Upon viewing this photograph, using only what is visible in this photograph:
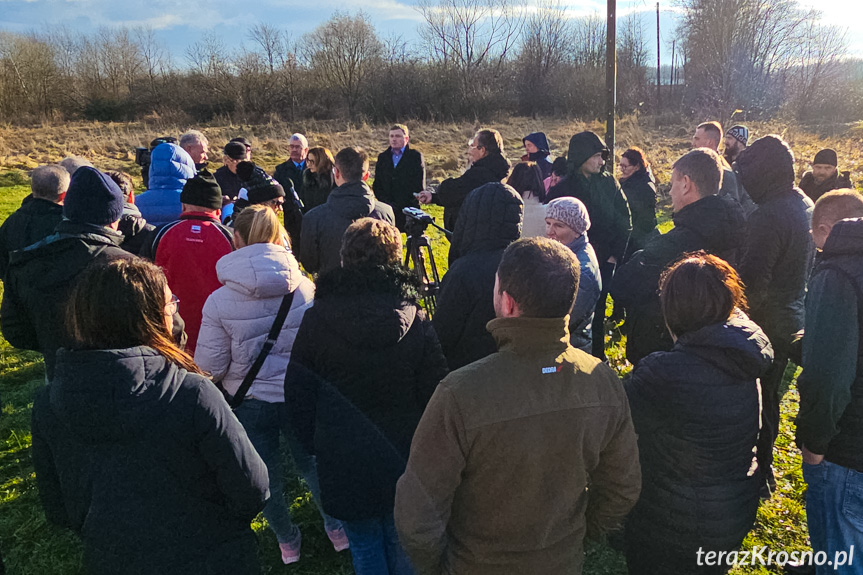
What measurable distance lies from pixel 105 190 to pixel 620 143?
24.3 m

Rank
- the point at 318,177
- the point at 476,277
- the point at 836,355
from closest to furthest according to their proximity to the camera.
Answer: the point at 836,355 < the point at 476,277 < the point at 318,177

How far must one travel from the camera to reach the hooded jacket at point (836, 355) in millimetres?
2037

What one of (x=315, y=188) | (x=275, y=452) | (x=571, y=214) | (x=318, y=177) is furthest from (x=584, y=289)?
(x=315, y=188)

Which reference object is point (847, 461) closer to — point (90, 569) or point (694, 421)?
point (694, 421)

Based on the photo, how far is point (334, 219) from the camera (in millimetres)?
4012

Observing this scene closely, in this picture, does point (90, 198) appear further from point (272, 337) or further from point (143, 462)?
point (143, 462)

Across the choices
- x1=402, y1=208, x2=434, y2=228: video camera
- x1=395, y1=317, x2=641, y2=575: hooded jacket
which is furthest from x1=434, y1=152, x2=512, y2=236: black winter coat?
x1=395, y1=317, x2=641, y2=575: hooded jacket

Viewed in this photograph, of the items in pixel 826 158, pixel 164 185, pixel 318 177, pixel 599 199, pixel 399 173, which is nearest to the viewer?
pixel 164 185

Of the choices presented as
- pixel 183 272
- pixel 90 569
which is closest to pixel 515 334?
pixel 90 569

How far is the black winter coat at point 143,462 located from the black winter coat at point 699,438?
133 centimetres

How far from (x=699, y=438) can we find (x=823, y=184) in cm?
475

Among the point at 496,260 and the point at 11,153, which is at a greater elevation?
the point at 11,153

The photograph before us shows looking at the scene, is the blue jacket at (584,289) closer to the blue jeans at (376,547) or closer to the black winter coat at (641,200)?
the blue jeans at (376,547)

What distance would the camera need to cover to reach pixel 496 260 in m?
2.69
